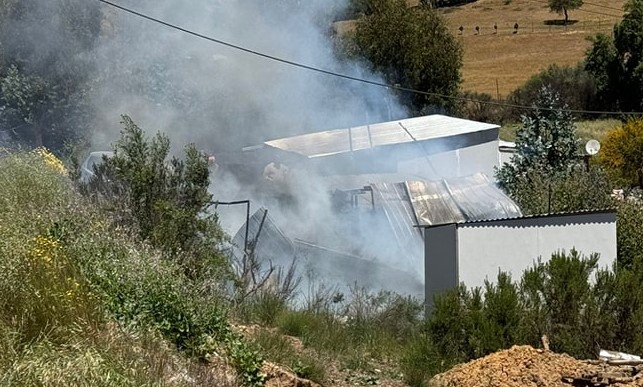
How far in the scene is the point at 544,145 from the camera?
22078mm

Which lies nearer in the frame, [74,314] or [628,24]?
[74,314]

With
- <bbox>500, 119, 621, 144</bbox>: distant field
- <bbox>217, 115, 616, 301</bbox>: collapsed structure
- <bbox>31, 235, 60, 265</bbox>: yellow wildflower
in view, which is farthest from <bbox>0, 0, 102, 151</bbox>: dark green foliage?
<bbox>31, 235, 60, 265</bbox>: yellow wildflower

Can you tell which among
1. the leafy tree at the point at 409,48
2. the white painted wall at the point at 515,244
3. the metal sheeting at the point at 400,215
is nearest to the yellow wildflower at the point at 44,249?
the white painted wall at the point at 515,244

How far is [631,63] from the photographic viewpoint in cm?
4325

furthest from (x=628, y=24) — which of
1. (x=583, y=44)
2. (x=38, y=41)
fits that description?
(x=38, y=41)

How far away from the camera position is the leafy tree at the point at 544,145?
21531 mm

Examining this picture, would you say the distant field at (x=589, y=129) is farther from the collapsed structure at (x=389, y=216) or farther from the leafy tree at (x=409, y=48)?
the collapsed structure at (x=389, y=216)

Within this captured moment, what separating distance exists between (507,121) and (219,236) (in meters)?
31.5

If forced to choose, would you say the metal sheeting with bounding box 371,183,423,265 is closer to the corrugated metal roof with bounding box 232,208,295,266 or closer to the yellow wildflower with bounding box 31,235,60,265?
Answer: the corrugated metal roof with bounding box 232,208,295,266

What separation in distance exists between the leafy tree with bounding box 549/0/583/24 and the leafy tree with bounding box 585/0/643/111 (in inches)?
1039

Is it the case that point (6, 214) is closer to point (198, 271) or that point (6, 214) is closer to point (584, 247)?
point (198, 271)

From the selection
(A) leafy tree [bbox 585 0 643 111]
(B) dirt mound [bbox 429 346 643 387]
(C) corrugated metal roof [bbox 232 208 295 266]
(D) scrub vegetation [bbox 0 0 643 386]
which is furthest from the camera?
(A) leafy tree [bbox 585 0 643 111]

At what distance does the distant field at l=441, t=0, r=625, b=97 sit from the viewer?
53.6m

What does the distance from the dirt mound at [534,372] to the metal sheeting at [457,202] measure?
6356 millimetres
